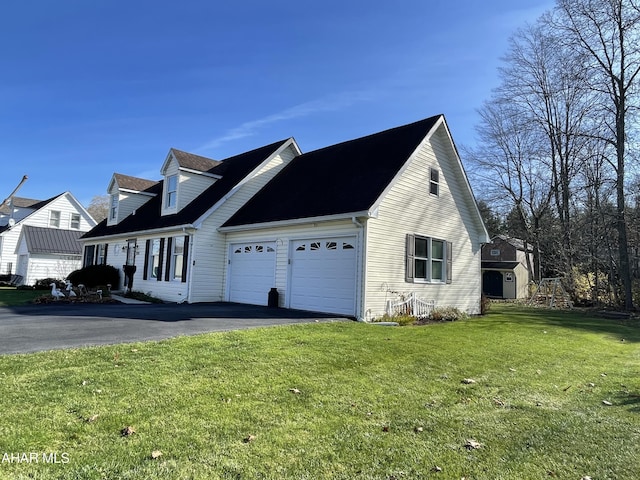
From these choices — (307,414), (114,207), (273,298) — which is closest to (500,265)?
(273,298)

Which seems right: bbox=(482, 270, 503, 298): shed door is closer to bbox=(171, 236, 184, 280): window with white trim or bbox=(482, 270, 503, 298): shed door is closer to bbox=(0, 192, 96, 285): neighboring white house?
bbox=(171, 236, 184, 280): window with white trim

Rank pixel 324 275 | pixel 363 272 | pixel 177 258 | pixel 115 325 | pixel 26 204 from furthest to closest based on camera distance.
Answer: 1. pixel 26 204
2. pixel 177 258
3. pixel 324 275
4. pixel 363 272
5. pixel 115 325

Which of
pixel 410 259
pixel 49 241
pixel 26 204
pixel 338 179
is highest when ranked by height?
pixel 26 204

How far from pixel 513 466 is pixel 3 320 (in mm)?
10581

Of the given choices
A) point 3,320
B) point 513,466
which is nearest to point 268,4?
point 3,320

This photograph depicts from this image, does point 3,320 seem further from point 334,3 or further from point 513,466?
point 334,3

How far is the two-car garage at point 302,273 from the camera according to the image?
38.3ft

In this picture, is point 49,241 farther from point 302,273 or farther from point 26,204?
point 302,273

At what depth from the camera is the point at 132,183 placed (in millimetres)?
22531

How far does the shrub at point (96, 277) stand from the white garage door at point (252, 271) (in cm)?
788

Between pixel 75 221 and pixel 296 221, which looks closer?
pixel 296 221

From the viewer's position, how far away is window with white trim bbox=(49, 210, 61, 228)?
3406 cm

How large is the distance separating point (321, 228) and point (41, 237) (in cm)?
2848

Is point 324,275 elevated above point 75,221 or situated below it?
below
